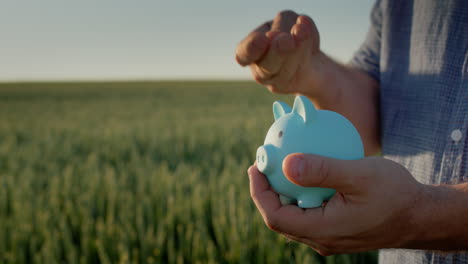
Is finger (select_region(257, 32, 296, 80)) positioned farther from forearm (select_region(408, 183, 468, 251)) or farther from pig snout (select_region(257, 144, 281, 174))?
forearm (select_region(408, 183, 468, 251))

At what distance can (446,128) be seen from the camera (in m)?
0.86

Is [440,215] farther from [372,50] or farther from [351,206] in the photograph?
[372,50]

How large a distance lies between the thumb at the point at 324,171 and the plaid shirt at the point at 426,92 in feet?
1.04

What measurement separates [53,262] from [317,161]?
1.39 metres

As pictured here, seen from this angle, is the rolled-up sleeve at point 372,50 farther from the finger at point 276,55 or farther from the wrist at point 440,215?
the wrist at point 440,215

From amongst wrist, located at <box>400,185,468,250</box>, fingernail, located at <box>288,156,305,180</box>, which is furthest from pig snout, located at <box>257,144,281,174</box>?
wrist, located at <box>400,185,468,250</box>

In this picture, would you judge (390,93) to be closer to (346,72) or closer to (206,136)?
(346,72)

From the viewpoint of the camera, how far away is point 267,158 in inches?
27.9

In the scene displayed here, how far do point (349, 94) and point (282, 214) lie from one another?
0.52 m

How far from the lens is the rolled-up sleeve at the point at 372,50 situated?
1.19m

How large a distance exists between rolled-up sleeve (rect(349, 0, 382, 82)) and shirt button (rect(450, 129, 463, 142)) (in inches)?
16.6

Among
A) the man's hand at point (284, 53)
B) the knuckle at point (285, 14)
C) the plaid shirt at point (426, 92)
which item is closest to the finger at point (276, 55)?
the man's hand at point (284, 53)

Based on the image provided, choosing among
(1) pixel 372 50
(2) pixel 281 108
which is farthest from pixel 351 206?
(1) pixel 372 50

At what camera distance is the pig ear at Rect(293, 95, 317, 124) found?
2.33 feet
